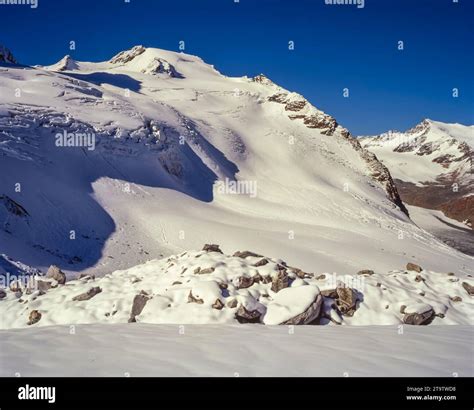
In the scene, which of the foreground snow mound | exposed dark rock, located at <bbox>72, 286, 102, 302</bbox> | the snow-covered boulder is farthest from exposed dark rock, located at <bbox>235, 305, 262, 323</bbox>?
exposed dark rock, located at <bbox>72, 286, 102, 302</bbox>

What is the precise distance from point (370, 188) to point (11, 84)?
97.6 ft

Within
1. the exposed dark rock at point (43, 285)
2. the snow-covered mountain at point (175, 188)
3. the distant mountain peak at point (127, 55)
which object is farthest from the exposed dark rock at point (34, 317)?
the distant mountain peak at point (127, 55)

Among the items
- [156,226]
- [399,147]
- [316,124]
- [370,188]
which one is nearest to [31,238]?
[156,226]

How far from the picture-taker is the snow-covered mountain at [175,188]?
16.5 meters

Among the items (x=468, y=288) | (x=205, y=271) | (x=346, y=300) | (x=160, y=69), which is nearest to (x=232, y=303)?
(x=205, y=271)

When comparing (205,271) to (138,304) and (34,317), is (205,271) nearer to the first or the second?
(138,304)

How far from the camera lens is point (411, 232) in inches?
1161

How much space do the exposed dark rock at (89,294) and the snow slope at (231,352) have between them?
2690mm

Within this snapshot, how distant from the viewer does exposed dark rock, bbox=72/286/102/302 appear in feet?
28.7

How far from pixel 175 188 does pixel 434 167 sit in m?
134

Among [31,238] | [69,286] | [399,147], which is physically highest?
[399,147]

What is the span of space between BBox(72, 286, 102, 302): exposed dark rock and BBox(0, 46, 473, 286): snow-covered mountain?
17.5 feet

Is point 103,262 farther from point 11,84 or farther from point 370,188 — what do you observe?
point 370,188
